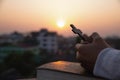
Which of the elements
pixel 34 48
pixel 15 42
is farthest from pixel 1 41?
pixel 34 48

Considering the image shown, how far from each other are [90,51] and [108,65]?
1.8 inches

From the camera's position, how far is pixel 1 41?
2.97 m

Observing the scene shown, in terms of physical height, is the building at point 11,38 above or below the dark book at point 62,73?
above

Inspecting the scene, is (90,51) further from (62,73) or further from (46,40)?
(46,40)

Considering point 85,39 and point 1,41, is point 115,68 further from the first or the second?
point 1,41

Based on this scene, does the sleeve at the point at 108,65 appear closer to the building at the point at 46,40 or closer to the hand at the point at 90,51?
the hand at the point at 90,51

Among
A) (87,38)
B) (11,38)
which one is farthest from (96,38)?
(11,38)

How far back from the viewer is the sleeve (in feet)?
1.68

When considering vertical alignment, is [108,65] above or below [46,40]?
below

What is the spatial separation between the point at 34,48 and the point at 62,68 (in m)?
2.52

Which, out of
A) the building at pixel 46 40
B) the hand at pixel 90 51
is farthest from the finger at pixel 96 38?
the building at pixel 46 40

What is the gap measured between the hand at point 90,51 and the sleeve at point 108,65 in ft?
0.05

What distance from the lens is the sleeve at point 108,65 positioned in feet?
1.68

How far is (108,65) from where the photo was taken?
1.69 ft
